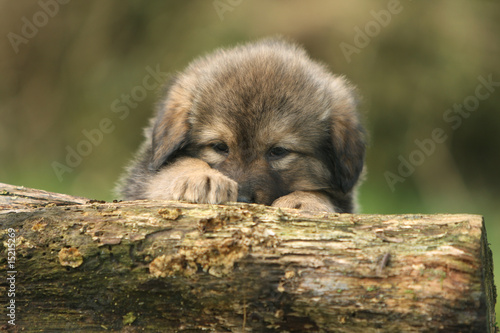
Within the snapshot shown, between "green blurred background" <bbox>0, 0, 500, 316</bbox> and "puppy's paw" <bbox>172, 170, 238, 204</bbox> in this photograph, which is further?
"green blurred background" <bbox>0, 0, 500, 316</bbox>

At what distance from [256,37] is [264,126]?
15.2ft

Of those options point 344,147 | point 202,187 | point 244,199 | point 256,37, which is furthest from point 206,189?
point 256,37

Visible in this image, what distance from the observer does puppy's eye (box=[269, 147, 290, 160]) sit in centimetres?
377

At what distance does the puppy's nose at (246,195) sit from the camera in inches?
137

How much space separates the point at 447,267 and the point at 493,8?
22.6 feet

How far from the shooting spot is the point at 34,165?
8359mm

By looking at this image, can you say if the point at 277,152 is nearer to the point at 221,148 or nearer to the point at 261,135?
the point at 261,135

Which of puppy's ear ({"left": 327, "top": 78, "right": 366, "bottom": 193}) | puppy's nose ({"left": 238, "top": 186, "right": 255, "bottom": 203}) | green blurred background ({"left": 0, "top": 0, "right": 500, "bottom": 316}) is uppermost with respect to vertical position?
green blurred background ({"left": 0, "top": 0, "right": 500, "bottom": 316})

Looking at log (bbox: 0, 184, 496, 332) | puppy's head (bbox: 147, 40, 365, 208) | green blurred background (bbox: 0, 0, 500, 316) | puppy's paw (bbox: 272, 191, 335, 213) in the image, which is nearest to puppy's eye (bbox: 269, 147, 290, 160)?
puppy's head (bbox: 147, 40, 365, 208)

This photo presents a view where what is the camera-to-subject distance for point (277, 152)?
3.80m

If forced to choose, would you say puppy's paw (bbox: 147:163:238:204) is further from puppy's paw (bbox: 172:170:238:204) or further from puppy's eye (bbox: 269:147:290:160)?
puppy's eye (bbox: 269:147:290:160)

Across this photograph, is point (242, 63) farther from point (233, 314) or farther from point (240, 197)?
point (233, 314)

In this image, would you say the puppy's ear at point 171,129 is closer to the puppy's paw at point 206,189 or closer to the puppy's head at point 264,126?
the puppy's head at point 264,126

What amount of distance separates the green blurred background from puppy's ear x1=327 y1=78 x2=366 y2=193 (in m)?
3.26
